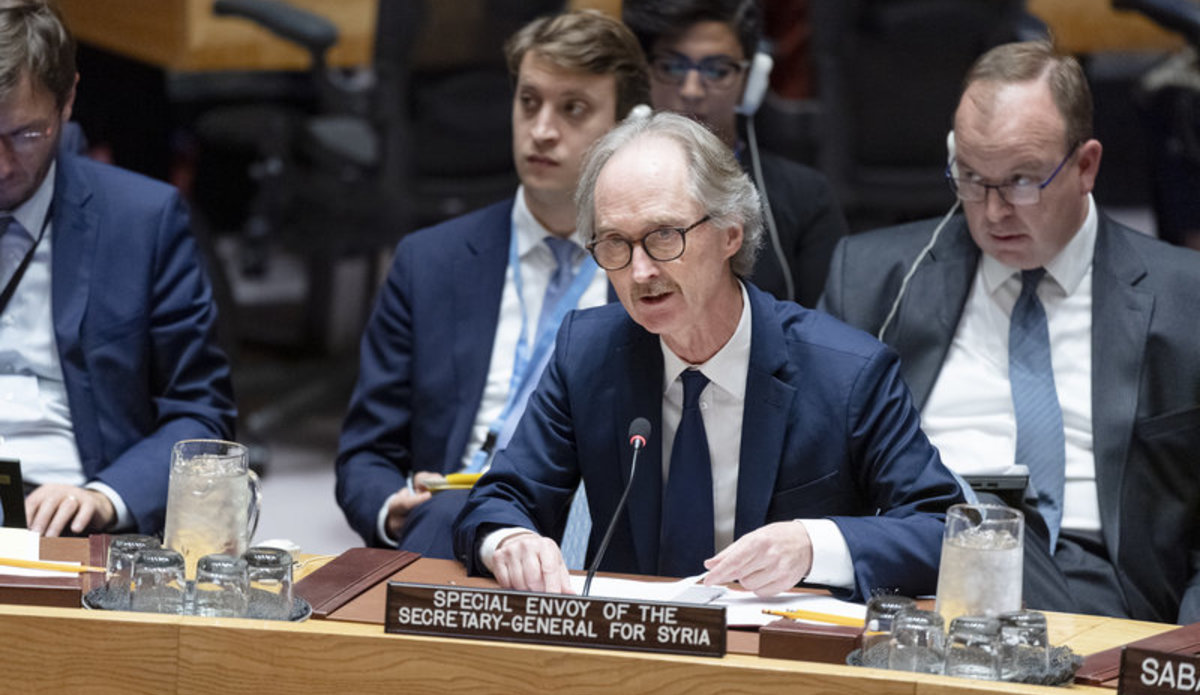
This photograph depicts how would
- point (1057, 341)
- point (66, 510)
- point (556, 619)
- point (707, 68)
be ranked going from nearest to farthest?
point (556, 619)
point (66, 510)
point (1057, 341)
point (707, 68)

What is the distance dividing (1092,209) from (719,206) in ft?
2.83

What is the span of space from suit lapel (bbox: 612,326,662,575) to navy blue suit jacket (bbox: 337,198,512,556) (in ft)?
2.31

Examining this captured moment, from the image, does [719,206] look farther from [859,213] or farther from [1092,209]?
[859,213]

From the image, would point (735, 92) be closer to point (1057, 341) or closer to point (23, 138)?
point (1057, 341)

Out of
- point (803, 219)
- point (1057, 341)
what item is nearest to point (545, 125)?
point (803, 219)

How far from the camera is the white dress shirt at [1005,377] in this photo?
113 inches

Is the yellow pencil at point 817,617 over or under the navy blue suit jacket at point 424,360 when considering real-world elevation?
under

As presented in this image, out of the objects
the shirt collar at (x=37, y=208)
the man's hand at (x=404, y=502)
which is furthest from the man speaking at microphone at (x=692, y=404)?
the shirt collar at (x=37, y=208)

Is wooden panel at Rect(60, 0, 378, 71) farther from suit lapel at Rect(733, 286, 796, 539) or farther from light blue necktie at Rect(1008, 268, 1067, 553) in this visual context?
suit lapel at Rect(733, 286, 796, 539)

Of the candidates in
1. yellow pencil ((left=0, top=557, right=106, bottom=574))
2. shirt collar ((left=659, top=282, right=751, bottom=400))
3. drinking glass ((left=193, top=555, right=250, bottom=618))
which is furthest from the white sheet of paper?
shirt collar ((left=659, top=282, right=751, bottom=400))

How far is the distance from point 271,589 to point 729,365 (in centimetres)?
76

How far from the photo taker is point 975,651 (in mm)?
1849

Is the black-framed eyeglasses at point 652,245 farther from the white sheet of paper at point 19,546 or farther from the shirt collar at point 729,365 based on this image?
the white sheet of paper at point 19,546

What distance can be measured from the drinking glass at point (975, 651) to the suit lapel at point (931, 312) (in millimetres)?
1122
